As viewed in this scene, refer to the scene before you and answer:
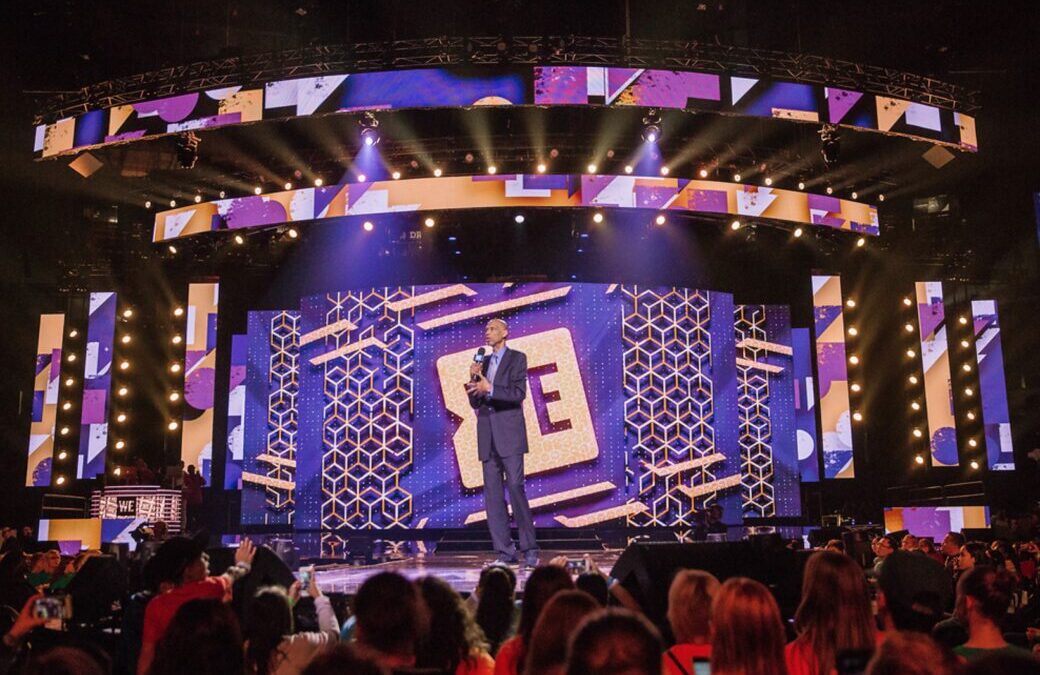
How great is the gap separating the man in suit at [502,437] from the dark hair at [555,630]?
5.22 m

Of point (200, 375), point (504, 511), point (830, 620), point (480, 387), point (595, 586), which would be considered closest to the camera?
point (830, 620)

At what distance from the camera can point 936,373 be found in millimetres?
17594

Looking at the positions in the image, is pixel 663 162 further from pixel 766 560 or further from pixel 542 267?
pixel 766 560

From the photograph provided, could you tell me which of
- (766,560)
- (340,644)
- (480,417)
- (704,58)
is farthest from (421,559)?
(340,644)

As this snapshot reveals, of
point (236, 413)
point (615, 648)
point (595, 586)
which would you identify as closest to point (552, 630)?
point (615, 648)

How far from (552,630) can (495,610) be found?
4.57 feet

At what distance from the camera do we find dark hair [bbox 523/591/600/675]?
7.97 ft

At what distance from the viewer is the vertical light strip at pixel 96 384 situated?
16953 millimetres

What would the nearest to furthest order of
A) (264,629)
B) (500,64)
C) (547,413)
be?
(264,629) < (500,64) < (547,413)

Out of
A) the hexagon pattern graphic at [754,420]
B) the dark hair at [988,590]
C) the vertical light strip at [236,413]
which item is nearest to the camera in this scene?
the dark hair at [988,590]

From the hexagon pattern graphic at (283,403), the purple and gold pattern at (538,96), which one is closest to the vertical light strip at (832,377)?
the purple and gold pattern at (538,96)

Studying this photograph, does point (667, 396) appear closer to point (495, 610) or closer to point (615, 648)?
point (495, 610)

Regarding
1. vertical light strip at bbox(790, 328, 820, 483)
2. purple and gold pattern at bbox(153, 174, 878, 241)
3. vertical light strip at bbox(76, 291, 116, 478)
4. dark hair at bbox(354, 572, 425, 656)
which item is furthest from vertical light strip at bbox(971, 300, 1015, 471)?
dark hair at bbox(354, 572, 425, 656)

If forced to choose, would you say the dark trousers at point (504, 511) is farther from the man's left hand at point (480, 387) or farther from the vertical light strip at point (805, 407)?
the vertical light strip at point (805, 407)
